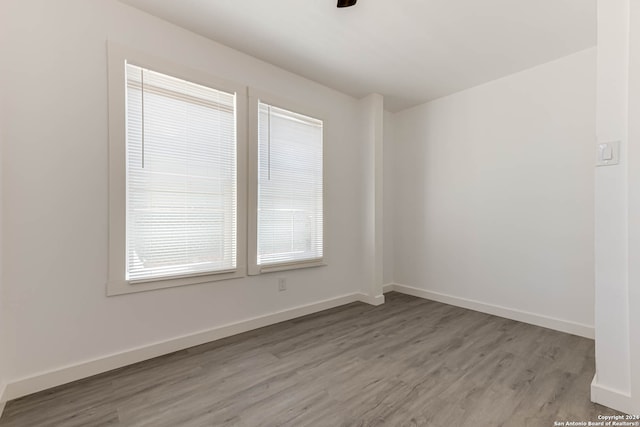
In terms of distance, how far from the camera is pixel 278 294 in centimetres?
318

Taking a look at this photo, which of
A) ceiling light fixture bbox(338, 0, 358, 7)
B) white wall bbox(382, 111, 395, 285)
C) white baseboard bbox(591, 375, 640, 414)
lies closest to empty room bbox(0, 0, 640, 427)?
white baseboard bbox(591, 375, 640, 414)

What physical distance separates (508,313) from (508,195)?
4.42 ft

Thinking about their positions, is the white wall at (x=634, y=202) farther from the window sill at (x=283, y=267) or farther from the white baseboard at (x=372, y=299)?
the window sill at (x=283, y=267)

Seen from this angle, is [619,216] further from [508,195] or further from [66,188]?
[66,188]

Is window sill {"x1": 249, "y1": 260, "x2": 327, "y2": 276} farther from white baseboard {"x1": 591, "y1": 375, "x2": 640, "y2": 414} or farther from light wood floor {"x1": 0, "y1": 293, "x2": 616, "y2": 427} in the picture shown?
white baseboard {"x1": 591, "y1": 375, "x2": 640, "y2": 414}

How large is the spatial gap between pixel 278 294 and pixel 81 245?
5.89ft

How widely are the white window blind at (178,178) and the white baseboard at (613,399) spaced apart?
280cm

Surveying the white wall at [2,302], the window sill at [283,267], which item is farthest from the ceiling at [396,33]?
the window sill at [283,267]

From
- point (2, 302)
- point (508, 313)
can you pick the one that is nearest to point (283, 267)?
point (2, 302)

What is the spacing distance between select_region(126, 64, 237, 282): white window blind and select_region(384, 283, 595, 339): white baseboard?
2724 mm

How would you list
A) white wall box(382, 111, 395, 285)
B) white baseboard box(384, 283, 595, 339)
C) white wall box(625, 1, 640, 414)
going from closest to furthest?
white wall box(625, 1, 640, 414)
white baseboard box(384, 283, 595, 339)
white wall box(382, 111, 395, 285)

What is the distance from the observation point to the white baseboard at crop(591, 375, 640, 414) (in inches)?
65.7

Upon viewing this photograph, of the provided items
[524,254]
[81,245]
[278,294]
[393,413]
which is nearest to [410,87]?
[524,254]

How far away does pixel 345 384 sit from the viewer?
6.59ft
